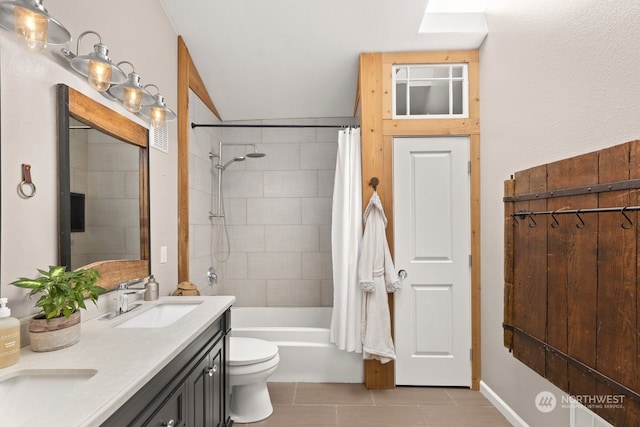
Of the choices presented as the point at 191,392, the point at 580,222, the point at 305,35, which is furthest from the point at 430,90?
the point at 191,392

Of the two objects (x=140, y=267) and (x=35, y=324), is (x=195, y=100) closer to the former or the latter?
(x=140, y=267)

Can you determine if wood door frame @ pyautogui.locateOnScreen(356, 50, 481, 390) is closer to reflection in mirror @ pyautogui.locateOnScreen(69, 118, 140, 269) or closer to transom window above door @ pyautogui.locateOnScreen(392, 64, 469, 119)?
transom window above door @ pyautogui.locateOnScreen(392, 64, 469, 119)

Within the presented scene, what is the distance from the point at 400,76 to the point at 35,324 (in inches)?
107

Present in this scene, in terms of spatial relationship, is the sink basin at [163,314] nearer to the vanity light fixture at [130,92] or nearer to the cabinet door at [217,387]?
the cabinet door at [217,387]

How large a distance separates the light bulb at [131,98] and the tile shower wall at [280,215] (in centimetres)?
187

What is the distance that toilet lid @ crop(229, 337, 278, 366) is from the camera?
2.19 metres

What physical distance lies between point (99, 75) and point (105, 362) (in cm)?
117

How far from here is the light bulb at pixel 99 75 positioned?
1.50 m

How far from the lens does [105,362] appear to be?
3.53ft

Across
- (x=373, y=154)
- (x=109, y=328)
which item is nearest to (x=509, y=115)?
(x=373, y=154)

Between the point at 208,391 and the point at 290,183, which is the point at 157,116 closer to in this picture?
the point at 208,391

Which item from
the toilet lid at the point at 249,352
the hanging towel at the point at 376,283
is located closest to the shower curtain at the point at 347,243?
the hanging towel at the point at 376,283

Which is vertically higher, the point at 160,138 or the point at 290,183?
the point at 160,138
